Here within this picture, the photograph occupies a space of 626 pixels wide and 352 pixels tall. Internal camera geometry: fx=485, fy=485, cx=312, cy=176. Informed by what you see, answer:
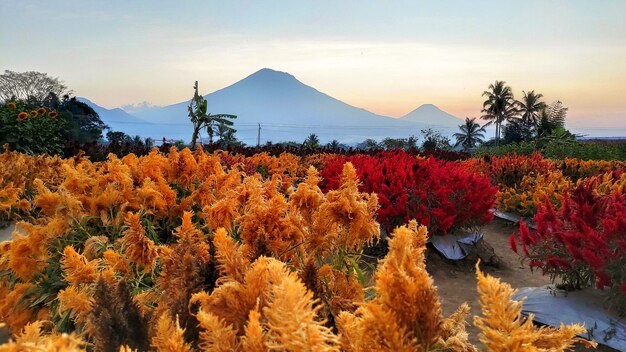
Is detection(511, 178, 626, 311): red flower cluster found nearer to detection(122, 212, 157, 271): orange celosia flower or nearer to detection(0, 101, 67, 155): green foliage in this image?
detection(122, 212, 157, 271): orange celosia flower

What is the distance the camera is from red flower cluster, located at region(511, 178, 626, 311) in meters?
3.50

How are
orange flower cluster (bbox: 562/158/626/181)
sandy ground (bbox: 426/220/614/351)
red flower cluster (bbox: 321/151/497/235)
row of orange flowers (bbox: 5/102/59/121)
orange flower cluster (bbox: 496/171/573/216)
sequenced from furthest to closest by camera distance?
row of orange flowers (bbox: 5/102/59/121)
orange flower cluster (bbox: 562/158/626/181)
orange flower cluster (bbox: 496/171/573/216)
red flower cluster (bbox: 321/151/497/235)
sandy ground (bbox: 426/220/614/351)

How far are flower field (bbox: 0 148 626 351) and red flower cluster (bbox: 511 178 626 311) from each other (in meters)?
0.01

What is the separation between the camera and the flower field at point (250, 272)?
2.61 feet

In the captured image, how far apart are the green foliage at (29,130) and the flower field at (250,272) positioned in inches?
329

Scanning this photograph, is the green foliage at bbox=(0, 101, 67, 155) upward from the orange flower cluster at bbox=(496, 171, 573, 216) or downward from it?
upward

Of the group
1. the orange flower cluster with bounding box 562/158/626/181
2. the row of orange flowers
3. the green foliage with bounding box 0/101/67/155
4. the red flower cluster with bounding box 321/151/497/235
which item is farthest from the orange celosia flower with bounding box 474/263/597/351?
the row of orange flowers

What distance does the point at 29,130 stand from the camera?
12.9 meters

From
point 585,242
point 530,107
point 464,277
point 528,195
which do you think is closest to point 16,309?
point 585,242

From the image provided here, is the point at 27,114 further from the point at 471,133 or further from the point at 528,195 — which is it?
the point at 471,133

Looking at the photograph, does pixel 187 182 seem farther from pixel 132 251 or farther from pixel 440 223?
pixel 440 223

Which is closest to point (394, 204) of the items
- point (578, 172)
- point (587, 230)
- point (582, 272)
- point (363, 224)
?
point (582, 272)

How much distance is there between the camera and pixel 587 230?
11.6ft

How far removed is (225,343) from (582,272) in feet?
13.9
